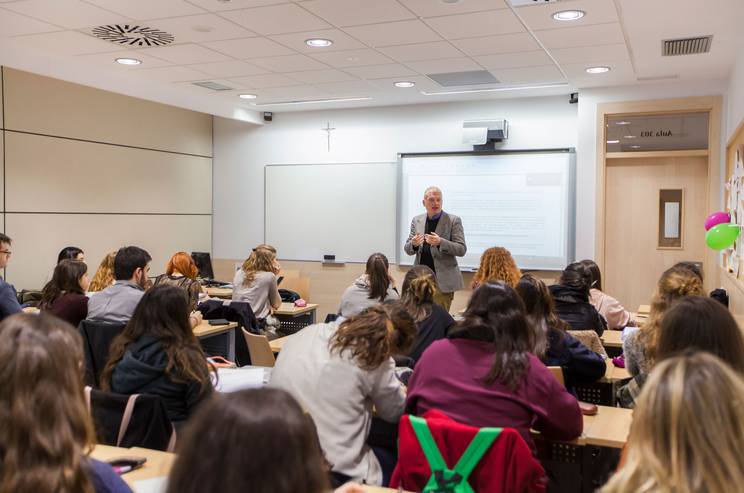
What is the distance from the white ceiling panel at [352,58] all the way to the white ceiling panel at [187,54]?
Answer: 0.87 m

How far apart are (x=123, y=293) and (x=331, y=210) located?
459cm

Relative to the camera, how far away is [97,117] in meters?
7.29

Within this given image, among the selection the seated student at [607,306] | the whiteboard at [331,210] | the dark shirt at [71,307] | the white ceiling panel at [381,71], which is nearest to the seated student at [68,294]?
the dark shirt at [71,307]

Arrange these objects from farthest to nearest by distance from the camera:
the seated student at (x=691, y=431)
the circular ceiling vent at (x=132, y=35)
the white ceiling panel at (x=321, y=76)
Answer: the white ceiling panel at (x=321, y=76) < the circular ceiling vent at (x=132, y=35) < the seated student at (x=691, y=431)

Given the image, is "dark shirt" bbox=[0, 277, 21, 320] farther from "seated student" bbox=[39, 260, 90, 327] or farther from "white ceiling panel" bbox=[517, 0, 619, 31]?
"white ceiling panel" bbox=[517, 0, 619, 31]

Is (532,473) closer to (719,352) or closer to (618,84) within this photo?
(719,352)

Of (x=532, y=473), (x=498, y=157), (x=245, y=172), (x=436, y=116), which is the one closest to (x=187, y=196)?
(x=245, y=172)

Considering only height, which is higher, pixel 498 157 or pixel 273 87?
pixel 273 87

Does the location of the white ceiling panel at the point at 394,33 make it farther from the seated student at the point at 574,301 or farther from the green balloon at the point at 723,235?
the green balloon at the point at 723,235

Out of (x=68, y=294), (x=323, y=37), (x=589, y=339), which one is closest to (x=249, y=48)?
(x=323, y=37)

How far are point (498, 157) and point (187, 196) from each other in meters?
4.11

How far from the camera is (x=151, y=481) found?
1.96 m

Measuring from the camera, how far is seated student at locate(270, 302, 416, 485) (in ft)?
7.70

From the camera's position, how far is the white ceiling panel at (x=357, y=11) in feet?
13.7
